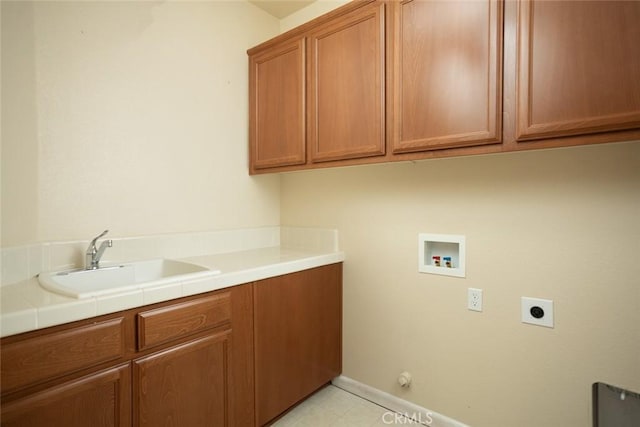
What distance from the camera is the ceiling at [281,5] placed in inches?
89.0

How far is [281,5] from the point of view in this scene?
2.31 m

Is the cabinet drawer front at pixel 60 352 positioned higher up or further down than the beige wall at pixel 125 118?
further down

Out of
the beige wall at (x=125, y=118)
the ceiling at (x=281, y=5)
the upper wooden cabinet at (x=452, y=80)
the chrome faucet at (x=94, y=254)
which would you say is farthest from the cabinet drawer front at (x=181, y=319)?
the ceiling at (x=281, y=5)

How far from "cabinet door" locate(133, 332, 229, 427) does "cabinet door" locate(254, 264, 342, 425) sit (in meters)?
0.21

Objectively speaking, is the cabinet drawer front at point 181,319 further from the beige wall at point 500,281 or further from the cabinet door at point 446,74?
the cabinet door at point 446,74

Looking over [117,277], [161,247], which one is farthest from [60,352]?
[161,247]

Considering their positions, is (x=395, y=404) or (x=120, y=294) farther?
(x=395, y=404)

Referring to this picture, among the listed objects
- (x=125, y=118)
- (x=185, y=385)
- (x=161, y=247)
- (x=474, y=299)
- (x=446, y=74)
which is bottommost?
(x=185, y=385)

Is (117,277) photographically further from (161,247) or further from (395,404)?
(395,404)

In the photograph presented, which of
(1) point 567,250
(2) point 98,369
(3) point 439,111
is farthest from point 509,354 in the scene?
(2) point 98,369

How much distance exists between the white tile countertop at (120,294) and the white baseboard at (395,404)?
84 centimetres

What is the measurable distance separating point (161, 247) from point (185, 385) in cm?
79

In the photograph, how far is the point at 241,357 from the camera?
1.53 meters

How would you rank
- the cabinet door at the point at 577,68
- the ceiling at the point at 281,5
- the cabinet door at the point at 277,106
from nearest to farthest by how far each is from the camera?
the cabinet door at the point at 577,68, the cabinet door at the point at 277,106, the ceiling at the point at 281,5
